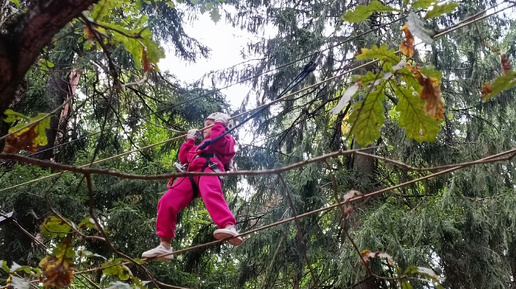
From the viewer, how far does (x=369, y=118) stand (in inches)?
43.0

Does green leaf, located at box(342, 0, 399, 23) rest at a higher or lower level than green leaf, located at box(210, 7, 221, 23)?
lower

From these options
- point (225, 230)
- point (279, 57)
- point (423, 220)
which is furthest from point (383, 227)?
point (225, 230)

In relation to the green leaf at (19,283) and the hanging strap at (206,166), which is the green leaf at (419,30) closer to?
the green leaf at (19,283)

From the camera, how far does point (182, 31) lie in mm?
6211

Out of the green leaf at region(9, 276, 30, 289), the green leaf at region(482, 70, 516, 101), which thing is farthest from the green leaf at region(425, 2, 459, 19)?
the green leaf at region(9, 276, 30, 289)

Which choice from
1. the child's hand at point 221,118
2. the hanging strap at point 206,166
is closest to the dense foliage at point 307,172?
the child's hand at point 221,118

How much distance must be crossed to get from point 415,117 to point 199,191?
2011 mm

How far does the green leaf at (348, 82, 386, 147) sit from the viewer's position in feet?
3.53

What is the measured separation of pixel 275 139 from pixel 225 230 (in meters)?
3.06

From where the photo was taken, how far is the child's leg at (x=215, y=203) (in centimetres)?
269

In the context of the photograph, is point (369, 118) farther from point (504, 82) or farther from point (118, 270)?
point (118, 270)

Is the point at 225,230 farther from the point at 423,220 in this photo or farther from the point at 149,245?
the point at 149,245

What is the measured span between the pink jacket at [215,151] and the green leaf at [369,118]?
184cm

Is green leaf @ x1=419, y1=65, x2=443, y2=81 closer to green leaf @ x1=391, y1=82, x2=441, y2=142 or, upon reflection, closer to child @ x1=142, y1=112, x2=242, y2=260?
green leaf @ x1=391, y1=82, x2=441, y2=142
